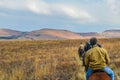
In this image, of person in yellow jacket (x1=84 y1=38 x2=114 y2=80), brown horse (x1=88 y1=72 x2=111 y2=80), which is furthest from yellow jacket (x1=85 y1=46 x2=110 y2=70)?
brown horse (x1=88 y1=72 x2=111 y2=80)

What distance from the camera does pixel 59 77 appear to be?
17797 millimetres

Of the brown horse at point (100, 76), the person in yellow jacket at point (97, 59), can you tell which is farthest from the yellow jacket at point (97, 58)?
the brown horse at point (100, 76)

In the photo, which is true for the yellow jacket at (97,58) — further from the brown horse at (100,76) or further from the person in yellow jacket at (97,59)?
the brown horse at (100,76)

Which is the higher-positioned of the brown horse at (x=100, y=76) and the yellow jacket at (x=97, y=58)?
the yellow jacket at (x=97, y=58)

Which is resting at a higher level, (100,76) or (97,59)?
(97,59)

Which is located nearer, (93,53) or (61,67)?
(93,53)

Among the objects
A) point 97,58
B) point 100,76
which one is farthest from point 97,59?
point 100,76

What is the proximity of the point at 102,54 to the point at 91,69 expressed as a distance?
0.50 metres

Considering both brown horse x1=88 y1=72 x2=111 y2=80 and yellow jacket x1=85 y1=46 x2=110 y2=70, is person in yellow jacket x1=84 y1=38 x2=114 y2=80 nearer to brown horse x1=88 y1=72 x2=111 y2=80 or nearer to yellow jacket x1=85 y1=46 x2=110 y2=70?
yellow jacket x1=85 y1=46 x2=110 y2=70

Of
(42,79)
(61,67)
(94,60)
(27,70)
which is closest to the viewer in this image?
(94,60)

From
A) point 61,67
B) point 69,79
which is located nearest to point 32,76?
point 69,79

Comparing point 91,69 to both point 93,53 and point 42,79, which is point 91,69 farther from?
point 42,79

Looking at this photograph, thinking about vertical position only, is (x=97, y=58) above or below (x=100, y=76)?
above

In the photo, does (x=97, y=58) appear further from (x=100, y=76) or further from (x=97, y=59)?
(x=100, y=76)
